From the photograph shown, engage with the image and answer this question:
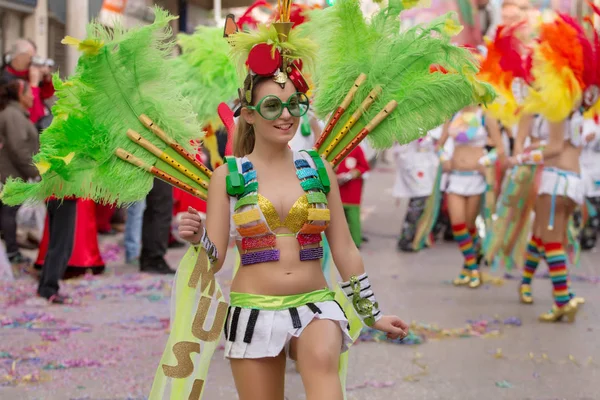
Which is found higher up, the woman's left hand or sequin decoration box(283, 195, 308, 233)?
sequin decoration box(283, 195, 308, 233)

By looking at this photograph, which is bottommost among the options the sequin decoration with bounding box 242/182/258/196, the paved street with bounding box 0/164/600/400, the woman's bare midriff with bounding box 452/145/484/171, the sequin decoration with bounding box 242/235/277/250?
the paved street with bounding box 0/164/600/400

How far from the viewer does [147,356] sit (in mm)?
6219

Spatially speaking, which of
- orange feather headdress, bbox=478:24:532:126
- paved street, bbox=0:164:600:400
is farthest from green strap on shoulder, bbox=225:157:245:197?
orange feather headdress, bbox=478:24:532:126

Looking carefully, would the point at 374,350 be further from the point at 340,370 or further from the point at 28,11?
the point at 28,11

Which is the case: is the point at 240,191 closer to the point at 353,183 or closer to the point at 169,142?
the point at 169,142

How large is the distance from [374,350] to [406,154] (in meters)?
5.32

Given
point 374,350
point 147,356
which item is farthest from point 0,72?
point 374,350

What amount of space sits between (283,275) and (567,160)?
4380 mm

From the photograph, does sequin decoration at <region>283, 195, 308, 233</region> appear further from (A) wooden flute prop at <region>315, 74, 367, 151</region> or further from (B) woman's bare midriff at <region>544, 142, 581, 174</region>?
(B) woman's bare midriff at <region>544, 142, 581, 174</region>

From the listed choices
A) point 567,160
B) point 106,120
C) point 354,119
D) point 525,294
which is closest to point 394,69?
point 354,119

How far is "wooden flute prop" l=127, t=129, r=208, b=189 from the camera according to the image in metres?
3.73

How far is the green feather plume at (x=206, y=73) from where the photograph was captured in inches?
255

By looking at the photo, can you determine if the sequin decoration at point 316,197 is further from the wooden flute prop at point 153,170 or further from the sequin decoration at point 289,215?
the wooden flute prop at point 153,170

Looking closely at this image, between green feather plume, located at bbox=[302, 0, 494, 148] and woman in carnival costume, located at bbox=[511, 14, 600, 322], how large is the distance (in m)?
3.16
